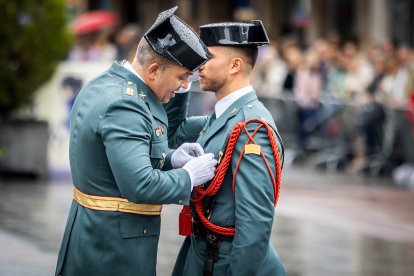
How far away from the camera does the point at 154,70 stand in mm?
4805

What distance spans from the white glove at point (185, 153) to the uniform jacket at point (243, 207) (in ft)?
0.37

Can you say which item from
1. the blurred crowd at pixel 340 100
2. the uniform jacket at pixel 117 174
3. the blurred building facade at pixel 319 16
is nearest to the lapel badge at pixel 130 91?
the uniform jacket at pixel 117 174

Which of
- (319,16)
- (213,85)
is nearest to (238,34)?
(213,85)

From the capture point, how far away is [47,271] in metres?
8.30

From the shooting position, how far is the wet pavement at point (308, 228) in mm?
8969

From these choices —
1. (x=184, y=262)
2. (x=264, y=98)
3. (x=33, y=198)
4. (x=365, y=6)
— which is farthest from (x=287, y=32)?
(x=184, y=262)

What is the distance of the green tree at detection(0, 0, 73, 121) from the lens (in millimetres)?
13750

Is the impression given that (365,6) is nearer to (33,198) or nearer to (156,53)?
(33,198)

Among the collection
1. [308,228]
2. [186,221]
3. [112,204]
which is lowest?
[308,228]

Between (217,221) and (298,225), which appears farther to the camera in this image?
(298,225)

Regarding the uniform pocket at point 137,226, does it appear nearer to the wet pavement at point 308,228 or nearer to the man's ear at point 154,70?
the man's ear at point 154,70

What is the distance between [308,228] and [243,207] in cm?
643

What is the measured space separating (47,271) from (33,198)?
14.4 ft

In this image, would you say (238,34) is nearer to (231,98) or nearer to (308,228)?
(231,98)
